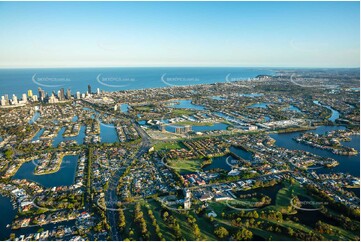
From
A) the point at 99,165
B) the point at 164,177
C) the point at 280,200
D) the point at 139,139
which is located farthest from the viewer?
the point at 139,139

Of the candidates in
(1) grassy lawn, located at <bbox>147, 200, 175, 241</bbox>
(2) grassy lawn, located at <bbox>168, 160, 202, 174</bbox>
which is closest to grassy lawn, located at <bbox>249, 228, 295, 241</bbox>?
(1) grassy lawn, located at <bbox>147, 200, 175, 241</bbox>

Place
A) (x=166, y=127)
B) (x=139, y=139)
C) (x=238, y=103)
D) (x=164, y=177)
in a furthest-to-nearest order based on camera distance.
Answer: (x=238, y=103) < (x=166, y=127) < (x=139, y=139) < (x=164, y=177)

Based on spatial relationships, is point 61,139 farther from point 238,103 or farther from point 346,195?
point 238,103

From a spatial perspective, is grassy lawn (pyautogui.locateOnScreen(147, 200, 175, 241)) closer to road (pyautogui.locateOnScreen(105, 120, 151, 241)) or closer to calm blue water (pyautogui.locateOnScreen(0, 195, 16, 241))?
road (pyautogui.locateOnScreen(105, 120, 151, 241))

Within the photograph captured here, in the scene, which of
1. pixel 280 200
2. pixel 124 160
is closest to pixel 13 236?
pixel 124 160

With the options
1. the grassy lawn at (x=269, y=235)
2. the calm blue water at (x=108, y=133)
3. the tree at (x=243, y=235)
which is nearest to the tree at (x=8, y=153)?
the calm blue water at (x=108, y=133)

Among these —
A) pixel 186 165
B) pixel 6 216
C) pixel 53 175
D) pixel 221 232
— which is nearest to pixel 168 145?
pixel 186 165
